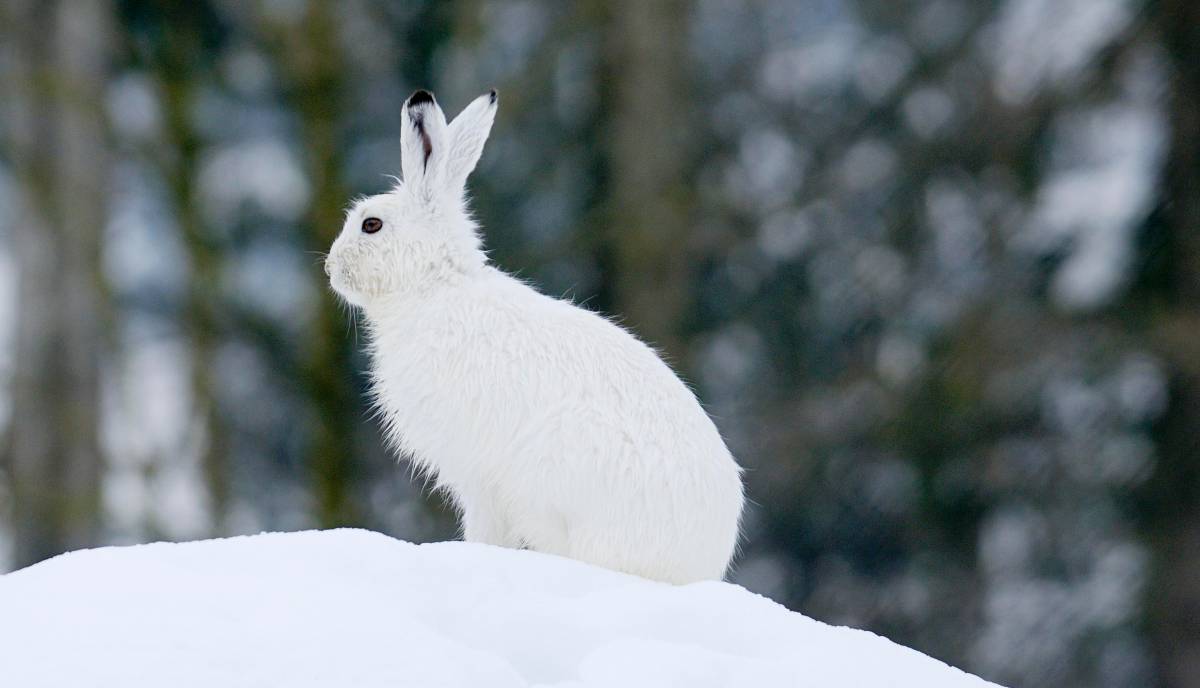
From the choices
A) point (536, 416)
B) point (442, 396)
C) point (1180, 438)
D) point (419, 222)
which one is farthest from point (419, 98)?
point (1180, 438)

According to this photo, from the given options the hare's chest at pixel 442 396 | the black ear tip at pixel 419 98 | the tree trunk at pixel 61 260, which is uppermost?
the tree trunk at pixel 61 260

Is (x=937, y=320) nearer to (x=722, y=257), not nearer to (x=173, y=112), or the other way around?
(x=722, y=257)

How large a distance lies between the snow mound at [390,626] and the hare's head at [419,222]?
3.65 ft

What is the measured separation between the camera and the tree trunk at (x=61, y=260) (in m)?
10.7

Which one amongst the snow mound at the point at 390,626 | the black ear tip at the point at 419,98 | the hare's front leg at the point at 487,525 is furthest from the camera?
the black ear tip at the point at 419,98

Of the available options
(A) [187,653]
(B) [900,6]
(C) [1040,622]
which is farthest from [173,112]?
(A) [187,653]

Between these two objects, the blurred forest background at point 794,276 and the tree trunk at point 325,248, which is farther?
the blurred forest background at point 794,276

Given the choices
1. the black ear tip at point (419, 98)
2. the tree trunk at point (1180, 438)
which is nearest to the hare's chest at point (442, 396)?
the black ear tip at point (419, 98)

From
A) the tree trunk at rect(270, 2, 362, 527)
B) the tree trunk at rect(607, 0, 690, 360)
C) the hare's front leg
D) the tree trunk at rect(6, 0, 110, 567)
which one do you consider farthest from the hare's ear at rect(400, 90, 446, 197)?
the tree trunk at rect(6, 0, 110, 567)

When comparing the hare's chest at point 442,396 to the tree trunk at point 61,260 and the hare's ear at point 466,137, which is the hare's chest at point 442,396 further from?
the tree trunk at point 61,260

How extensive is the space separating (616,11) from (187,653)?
9.15 m

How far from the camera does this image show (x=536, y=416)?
3838 millimetres

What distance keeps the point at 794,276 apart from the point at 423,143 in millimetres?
6710

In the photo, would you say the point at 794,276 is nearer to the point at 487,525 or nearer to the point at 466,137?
the point at 466,137
